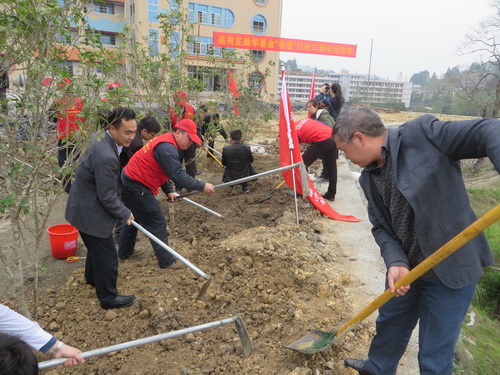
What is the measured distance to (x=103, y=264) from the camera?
3100mm

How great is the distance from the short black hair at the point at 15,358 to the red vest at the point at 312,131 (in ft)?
17.0

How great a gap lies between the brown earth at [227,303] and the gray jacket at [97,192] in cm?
84

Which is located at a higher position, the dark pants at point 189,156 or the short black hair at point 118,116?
the short black hair at point 118,116

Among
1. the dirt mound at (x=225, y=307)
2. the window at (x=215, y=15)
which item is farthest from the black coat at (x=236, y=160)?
the window at (x=215, y=15)

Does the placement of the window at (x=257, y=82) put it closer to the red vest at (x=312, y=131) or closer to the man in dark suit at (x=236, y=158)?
the man in dark suit at (x=236, y=158)

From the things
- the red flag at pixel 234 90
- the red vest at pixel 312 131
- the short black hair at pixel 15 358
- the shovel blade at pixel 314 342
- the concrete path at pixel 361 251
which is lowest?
the concrete path at pixel 361 251

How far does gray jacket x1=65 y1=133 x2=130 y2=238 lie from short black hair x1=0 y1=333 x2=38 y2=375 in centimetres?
171

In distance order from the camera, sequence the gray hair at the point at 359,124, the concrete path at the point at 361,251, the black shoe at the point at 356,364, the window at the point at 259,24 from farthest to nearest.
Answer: the window at the point at 259,24 → the concrete path at the point at 361,251 → the black shoe at the point at 356,364 → the gray hair at the point at 359,124

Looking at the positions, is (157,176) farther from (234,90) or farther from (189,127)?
(234,90)

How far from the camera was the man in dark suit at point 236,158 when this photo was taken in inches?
271

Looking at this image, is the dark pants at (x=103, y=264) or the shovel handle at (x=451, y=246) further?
the dark pants at (x=103, y=264)

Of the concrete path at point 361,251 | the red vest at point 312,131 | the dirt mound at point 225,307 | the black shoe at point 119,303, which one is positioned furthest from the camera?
the red vest at point 312,131

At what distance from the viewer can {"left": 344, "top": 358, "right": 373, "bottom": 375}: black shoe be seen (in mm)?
2321

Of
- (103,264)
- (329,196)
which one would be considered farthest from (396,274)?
(329,196)
